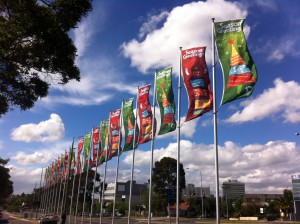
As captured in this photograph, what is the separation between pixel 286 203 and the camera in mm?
84688

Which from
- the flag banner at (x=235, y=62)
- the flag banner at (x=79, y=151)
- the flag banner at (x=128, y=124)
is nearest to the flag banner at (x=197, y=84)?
the flag banner at (x=235, y=62)

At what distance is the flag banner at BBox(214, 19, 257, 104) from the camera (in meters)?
16.4

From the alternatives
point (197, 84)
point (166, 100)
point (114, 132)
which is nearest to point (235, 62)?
point (197, 84)

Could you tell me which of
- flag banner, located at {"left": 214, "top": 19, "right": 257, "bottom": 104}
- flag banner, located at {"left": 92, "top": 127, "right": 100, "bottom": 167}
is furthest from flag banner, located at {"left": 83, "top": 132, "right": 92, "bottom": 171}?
flag banner, located at {"left": 214, "top": 19, "right": 257, "bottom": 104}

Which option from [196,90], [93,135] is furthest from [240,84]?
[93,135]

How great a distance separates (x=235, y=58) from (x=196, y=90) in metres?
3.12

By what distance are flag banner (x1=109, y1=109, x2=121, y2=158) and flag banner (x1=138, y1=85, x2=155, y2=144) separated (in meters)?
5.57

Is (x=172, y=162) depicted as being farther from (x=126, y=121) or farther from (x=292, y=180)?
(x=126, y=121)

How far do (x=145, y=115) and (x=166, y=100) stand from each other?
3187 mm

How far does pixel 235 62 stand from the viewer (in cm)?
1700

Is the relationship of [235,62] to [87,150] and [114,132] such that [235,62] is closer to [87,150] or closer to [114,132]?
[114,132]

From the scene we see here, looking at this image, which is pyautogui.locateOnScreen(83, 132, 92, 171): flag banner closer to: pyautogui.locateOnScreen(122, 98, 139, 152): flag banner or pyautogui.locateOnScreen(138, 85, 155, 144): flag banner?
pyautogui.locateOnScreen(122, 98, 139, 152): flag banner

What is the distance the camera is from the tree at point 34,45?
13070mm

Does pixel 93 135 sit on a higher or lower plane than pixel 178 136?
higher
